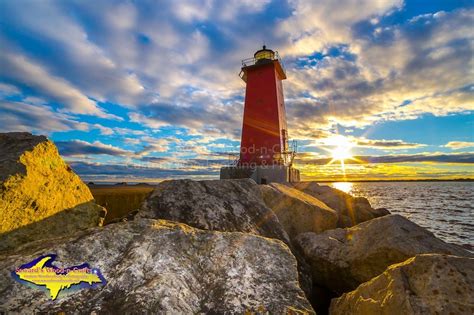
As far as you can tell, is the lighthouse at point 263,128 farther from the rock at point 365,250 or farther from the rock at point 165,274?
Result: the rock at point 165,274

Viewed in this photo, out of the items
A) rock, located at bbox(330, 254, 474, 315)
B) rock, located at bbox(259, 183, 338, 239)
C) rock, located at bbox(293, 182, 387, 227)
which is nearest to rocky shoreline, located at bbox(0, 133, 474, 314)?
rock, located at bbox(330, 254, 474, 315)

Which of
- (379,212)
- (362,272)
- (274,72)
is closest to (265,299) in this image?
(362,272)

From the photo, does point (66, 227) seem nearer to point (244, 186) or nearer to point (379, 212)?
point (244, 186)

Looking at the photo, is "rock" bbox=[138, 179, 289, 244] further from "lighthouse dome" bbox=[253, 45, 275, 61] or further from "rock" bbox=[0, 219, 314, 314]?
"lighthouse dome" bbox=[253, 45, 275, 61]

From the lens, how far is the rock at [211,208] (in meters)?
3.62

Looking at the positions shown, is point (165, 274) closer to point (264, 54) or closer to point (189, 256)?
point (189, 256)

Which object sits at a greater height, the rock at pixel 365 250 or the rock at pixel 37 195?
the rock at pixel 37 195

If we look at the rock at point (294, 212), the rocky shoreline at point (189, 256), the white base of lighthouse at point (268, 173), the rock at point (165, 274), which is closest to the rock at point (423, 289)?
the rocky shoreline at point (189, 256)

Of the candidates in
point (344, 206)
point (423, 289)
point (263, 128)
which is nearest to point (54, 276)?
point (423, 289)

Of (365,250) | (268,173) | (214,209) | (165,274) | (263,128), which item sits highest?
(263,128)

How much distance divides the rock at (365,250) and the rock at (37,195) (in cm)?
384

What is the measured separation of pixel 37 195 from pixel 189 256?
82.0 inches

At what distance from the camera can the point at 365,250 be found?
13.4 ft

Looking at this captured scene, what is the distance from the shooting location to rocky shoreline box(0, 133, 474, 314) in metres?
2.00
